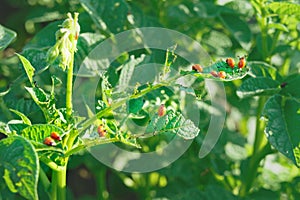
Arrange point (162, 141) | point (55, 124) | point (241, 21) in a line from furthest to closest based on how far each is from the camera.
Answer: point (162, 141) < point (241, 21) < point (55, 124)

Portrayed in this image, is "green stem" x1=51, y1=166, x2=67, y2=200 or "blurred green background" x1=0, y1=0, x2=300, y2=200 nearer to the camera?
"green stem" x1=51, y1=166, x2=67, y2=200

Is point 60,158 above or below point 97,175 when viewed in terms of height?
above

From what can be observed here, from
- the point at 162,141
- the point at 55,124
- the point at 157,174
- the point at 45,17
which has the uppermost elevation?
the point at 55,124

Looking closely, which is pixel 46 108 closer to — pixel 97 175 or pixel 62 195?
pixel 62 195

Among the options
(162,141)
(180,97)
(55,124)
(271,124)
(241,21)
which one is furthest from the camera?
(162,141)

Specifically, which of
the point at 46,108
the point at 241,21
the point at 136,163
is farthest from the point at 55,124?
the point at 241,21

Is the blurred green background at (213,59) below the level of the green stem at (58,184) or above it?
below

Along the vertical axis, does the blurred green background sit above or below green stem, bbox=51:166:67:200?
below

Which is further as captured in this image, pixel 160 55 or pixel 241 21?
pixel 241 21

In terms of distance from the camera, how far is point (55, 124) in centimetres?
98

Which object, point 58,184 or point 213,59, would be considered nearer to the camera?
point 58,184

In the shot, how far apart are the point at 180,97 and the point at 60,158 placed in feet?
1.43

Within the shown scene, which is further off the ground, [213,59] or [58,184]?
[58,184]

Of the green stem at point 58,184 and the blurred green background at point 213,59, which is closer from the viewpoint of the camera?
the green stem at point 58,184
